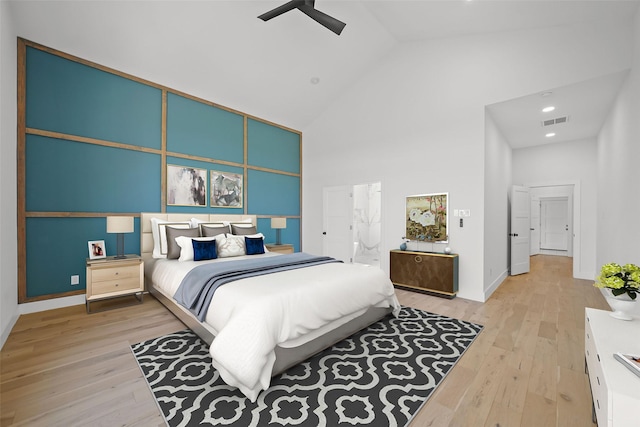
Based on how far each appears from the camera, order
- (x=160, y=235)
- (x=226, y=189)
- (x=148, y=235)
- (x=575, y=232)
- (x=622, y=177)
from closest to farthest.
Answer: (x=622, y=177) → (x=160, y=235) → (x=148, y=235) → (x=226, y=189) → (x=575, y=232)

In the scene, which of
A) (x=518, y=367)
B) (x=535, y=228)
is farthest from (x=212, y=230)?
(x=535, y=228)

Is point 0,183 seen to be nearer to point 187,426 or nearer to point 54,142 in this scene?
point 54,142

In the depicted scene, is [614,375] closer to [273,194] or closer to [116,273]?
[116,273]

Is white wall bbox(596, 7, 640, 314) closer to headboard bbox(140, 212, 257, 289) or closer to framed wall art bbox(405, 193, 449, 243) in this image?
framed wall art bbox(405, 193, 449, 243)

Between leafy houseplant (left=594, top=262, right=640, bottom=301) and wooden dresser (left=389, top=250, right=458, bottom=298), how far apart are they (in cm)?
217

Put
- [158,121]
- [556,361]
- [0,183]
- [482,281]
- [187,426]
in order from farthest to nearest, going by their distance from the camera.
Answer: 1. [158,121]
2. [482,281]
3. [0,183]
4. [556,361]
5. [187,426]

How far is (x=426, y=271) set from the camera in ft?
14.3

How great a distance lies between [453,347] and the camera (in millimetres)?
2607

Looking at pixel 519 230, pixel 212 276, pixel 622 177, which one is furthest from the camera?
pixel 519 230

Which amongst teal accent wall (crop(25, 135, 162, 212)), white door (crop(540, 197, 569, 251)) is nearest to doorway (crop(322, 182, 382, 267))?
teal accent wall (crop(25, 135, 162, 212))

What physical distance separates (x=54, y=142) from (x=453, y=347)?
16.9 ft

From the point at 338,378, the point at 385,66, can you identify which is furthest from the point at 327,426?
the point at 385,66

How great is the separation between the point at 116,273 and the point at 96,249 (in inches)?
20.4

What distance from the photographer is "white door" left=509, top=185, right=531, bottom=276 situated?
5.76 meters
